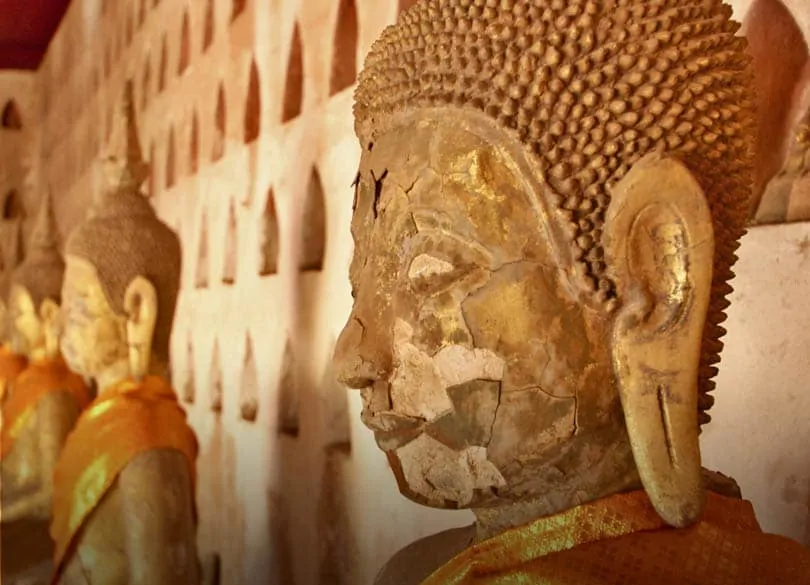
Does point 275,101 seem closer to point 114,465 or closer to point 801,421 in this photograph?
point 114,465

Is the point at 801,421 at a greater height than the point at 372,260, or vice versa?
the point at 372,260

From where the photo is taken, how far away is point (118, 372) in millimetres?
1623

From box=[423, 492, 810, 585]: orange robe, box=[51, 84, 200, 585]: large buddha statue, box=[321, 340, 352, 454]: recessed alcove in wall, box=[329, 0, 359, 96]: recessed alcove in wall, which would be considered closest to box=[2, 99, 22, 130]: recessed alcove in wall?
box=[51, 84, 200, 585]: large buddha statue

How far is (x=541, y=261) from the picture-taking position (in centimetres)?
67

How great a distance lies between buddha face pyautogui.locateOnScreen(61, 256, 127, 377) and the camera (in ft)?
5.24

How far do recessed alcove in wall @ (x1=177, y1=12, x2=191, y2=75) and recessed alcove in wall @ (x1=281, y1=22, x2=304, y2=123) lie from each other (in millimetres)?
807

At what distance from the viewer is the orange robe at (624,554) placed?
62 centimetres

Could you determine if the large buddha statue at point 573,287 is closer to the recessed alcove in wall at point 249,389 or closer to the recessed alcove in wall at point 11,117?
the recessed alcove in wall at point 249,389

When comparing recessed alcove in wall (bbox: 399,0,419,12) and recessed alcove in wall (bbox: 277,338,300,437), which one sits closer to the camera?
A: recessed alcove in wall (bbox: 399,0,419,12)

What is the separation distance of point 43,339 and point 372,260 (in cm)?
196

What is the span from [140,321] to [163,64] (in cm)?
142

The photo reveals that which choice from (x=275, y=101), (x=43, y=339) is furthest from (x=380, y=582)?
(x=43, y=339)

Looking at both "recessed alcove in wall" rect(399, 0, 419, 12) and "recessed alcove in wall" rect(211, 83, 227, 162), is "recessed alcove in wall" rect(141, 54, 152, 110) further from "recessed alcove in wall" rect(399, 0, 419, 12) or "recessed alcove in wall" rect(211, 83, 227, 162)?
"recessed alcove in wall" rect(399, 0, 419, 12)

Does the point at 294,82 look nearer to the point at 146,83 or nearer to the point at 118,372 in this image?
the point at 118,372
